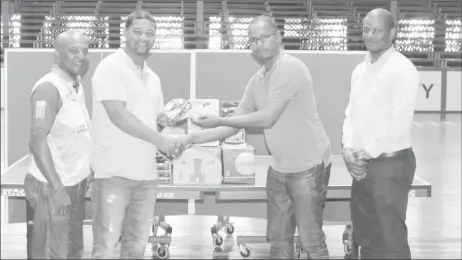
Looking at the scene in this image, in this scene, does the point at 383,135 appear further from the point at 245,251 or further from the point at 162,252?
the point at 162,252

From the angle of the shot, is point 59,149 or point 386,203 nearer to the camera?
point 59,149

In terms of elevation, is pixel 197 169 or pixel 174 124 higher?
pixel 174 124

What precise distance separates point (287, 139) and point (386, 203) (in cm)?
56

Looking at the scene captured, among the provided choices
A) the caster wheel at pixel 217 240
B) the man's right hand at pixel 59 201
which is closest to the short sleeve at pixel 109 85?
the man's right hand at pixel 59 201

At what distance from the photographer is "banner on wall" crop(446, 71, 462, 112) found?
47.6 ft

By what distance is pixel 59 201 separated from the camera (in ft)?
10.2

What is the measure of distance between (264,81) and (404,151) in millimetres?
742

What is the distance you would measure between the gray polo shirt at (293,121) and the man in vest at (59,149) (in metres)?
0.86

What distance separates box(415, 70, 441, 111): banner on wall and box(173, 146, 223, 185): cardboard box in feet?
37.1

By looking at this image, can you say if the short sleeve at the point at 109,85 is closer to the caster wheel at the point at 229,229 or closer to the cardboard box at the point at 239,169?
the cardboard box at the point at 239,169

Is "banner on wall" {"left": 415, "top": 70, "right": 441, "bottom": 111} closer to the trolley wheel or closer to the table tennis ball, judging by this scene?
the trolley wheel

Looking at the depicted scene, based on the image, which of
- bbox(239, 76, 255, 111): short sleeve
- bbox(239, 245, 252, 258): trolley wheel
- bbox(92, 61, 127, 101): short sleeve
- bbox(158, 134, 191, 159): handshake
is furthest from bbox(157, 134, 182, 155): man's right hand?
bbox(239, 245, 252, 258): trolley wheel

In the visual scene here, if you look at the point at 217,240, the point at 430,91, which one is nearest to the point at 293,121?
the point at 217,240

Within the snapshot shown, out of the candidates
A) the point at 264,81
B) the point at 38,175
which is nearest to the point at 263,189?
the point at 264,81
